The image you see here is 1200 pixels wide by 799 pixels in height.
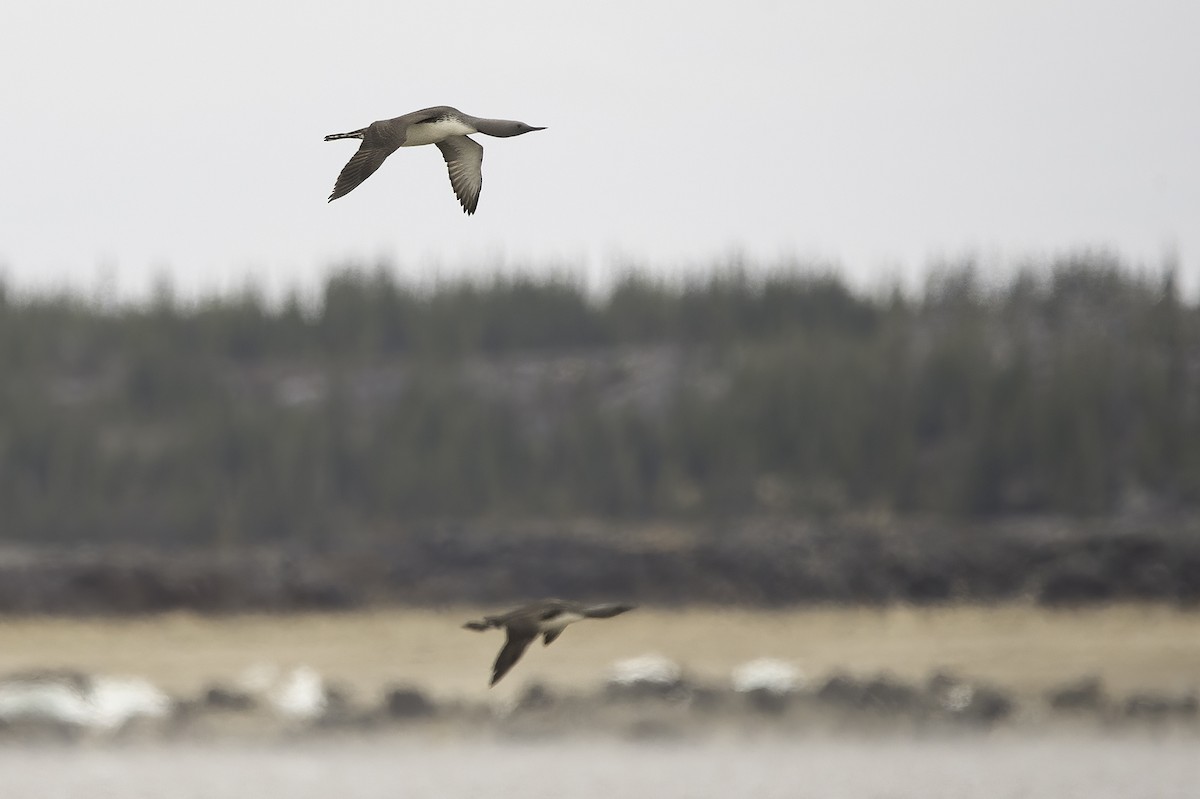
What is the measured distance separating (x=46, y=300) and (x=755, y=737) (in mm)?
41741

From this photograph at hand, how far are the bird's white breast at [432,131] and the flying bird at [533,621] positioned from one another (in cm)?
257

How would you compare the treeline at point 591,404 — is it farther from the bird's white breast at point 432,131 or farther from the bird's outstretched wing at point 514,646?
the bird's outstretched wing at point 514,646

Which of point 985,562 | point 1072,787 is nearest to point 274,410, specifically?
point 985,562

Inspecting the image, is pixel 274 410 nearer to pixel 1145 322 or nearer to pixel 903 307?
pixel 903 307

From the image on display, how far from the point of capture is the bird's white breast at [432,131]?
11.6m

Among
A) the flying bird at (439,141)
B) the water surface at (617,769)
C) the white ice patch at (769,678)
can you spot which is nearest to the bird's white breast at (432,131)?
the flying bird at (439,141)

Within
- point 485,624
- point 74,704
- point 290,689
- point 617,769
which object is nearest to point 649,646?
point 617,769

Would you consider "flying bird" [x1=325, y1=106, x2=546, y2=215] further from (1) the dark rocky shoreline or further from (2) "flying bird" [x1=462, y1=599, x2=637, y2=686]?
(1) the dark rocky shoreline

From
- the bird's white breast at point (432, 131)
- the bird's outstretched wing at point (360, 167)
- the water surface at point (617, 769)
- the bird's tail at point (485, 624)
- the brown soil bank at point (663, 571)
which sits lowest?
the water surface at point (617, 769)

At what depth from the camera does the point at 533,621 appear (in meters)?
10.5

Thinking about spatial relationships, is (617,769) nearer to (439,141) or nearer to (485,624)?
(439,141)

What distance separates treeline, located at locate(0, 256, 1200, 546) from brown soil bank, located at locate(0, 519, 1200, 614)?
24.4 feet

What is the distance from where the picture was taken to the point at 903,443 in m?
51.9

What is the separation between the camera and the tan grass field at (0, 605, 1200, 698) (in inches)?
1300
